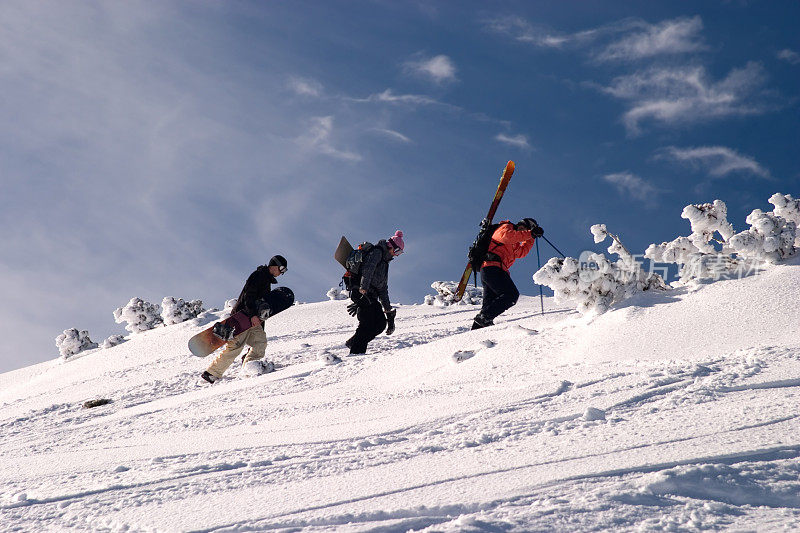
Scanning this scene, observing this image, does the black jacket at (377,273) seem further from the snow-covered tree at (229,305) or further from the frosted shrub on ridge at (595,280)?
the snow-covered tree at (229,305)

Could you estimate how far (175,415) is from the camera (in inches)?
223

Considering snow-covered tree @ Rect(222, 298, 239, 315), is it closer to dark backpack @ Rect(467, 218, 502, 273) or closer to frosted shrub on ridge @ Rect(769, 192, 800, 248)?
dark backpack @ Rect(467, 218, 502, 273)

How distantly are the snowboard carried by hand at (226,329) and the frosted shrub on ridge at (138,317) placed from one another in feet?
21.8

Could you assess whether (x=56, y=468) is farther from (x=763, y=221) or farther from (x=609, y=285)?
(x=763, y=221)

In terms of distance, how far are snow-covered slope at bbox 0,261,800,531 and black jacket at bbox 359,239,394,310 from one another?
140 centimetres

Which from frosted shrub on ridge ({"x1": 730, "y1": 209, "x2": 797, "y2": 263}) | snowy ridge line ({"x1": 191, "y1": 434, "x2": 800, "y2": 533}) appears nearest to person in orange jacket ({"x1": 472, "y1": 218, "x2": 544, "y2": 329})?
frosted shrub on ridge ({"x1": 730, "y1": 209, "x2": 797, "y2": 263})

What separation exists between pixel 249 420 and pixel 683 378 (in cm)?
341

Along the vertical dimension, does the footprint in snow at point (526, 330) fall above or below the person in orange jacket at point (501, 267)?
below

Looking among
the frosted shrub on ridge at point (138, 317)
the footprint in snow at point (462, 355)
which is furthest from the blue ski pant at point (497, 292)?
the frosted shrub on ridge at point (138, 317)

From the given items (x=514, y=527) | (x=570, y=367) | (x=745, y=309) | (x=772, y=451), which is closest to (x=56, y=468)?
(x=514, y=527)

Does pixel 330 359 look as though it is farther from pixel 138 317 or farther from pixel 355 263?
pixel 138 317

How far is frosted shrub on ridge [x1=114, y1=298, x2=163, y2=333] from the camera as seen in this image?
1405 centimetres

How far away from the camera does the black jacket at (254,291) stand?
8094 millimetres

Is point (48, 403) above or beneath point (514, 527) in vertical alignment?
above
